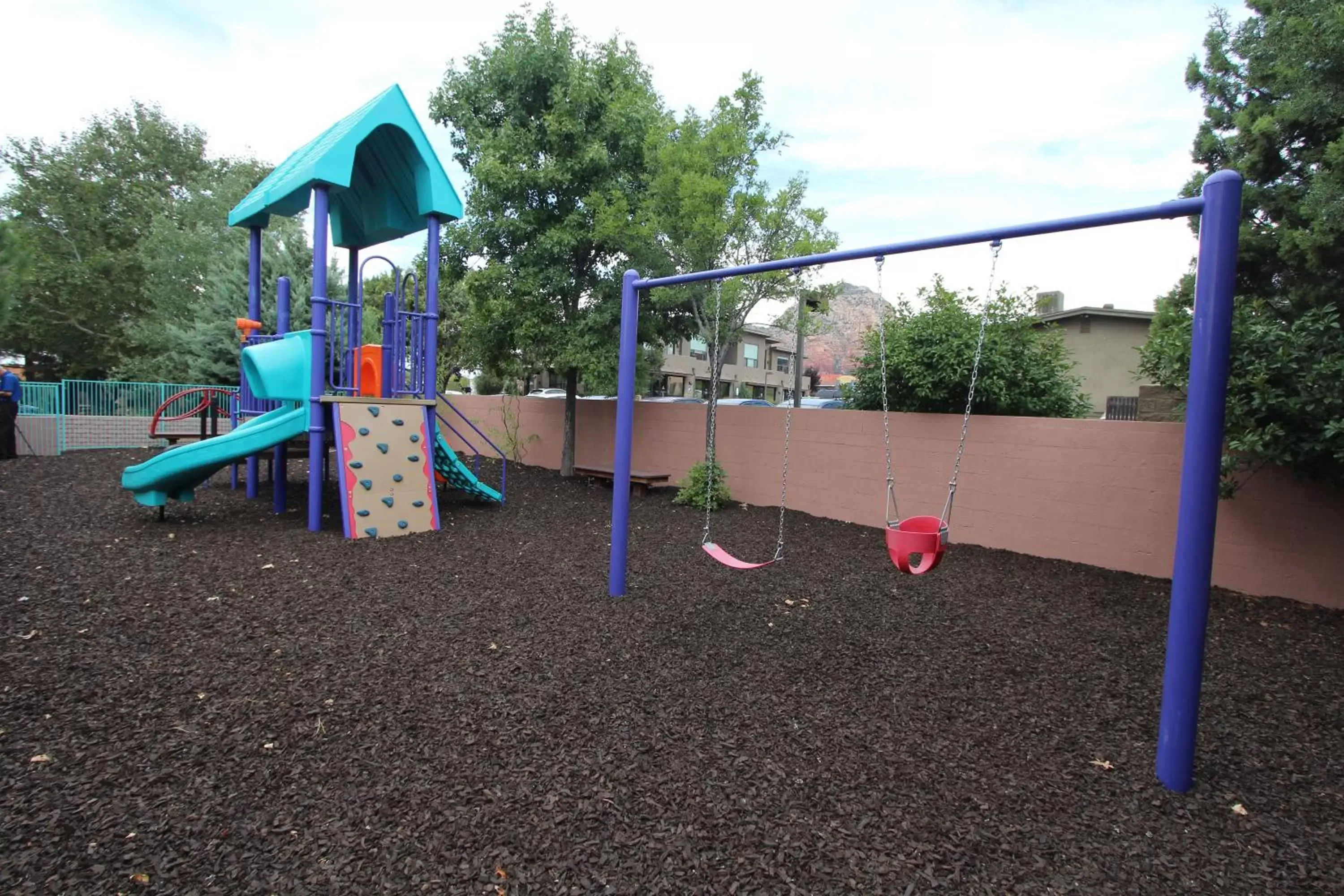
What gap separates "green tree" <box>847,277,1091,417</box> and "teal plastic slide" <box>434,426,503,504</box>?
459cm

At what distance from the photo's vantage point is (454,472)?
7562 mm

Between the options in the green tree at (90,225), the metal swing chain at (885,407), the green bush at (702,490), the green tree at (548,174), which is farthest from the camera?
the green tree at (90,225)

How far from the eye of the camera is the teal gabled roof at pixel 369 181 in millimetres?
6164

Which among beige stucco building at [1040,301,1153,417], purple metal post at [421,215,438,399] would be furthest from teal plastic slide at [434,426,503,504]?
beige stucco building at [1040,301,1153,417]

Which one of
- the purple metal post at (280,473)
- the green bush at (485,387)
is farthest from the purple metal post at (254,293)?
the green bush at (485,387)

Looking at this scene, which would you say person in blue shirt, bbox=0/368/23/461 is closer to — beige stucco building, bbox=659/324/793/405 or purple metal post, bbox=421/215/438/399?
purple metal post, bbox=421/215/438/399

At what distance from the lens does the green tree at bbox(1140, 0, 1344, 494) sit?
13.8 ft

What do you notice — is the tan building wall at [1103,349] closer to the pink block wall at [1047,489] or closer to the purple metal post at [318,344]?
the pink block wall at [1047,489]

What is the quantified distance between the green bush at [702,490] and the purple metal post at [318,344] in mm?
3940

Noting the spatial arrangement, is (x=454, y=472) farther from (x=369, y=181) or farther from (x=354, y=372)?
(x=369, y=181)

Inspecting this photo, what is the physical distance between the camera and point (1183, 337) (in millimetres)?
4941

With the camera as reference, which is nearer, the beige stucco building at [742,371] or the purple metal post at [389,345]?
the purple metal post at [389,345]

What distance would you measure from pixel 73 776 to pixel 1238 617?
19.9 feet

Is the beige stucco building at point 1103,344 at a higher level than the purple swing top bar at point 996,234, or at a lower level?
higher
